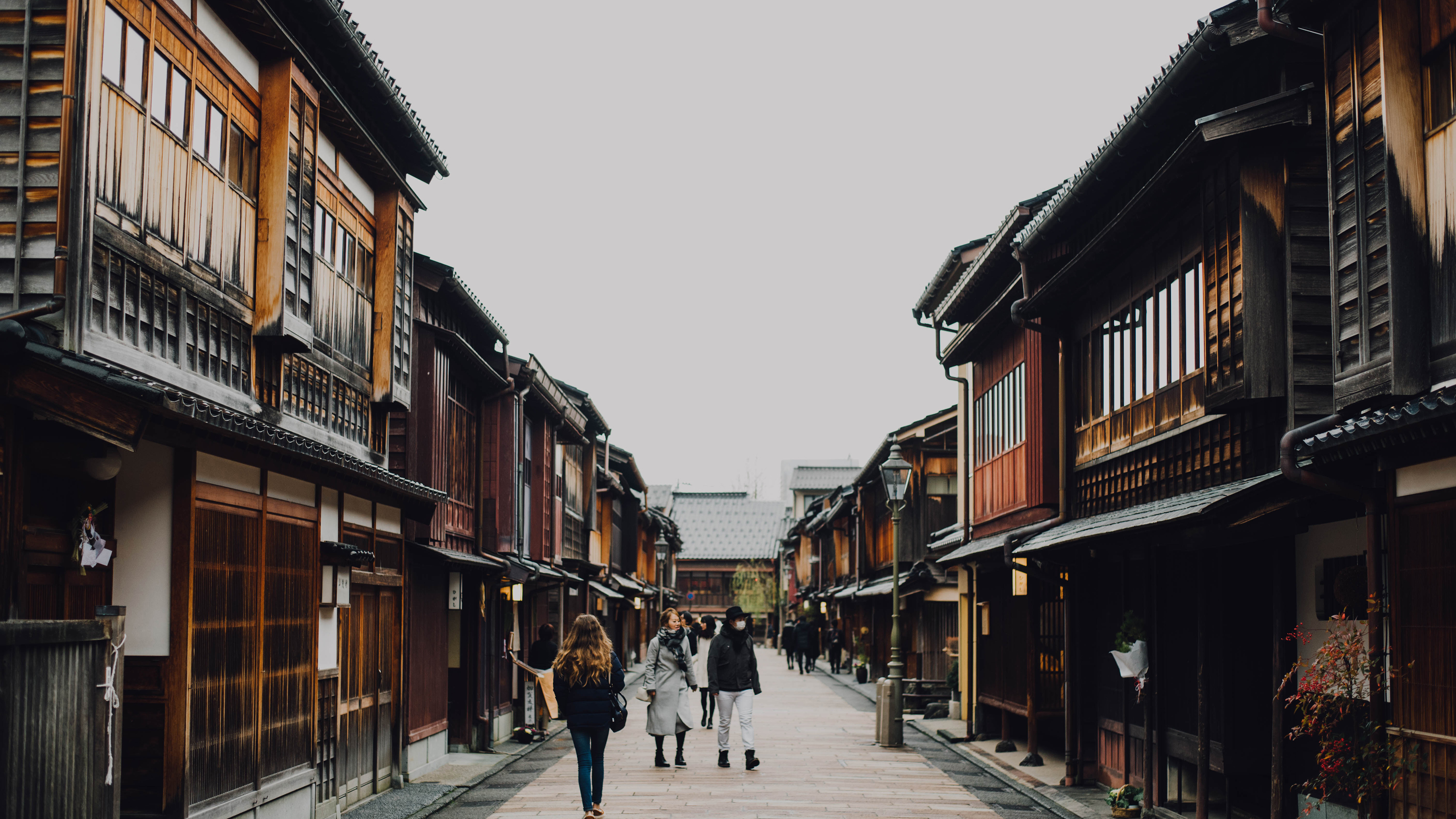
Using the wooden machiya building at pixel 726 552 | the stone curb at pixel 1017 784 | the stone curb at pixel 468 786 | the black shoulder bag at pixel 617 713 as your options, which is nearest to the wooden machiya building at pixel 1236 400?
the stone curb at pixel 1017 784

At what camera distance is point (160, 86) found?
10102 millimetres

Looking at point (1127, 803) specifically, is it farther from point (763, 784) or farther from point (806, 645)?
point (806, 645)

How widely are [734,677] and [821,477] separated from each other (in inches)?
3059

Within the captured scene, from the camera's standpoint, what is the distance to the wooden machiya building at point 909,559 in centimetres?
3028

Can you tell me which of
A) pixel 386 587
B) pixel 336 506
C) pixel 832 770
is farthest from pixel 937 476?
pixel 336 506

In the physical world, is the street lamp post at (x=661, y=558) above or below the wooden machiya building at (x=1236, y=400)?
below

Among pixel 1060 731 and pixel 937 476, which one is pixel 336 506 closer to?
pixel 1060 731

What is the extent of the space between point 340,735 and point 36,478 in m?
6.90

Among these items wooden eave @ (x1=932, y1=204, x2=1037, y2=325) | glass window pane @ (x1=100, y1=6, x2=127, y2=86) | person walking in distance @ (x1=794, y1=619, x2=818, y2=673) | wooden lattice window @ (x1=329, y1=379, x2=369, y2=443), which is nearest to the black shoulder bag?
wooden lattice window @ (x1=329, y1=379, x2=369, y2=443)

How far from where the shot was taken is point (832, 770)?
18344 mm

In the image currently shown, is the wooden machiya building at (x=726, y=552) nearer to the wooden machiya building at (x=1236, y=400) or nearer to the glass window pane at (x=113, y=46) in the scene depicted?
the wooden machiya building at (x=1236, y=400)

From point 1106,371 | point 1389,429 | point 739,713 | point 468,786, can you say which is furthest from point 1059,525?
point 1389,429

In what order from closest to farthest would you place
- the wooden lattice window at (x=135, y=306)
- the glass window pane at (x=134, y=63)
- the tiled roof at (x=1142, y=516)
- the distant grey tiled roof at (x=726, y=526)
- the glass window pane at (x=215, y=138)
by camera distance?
the wooden lattice window at (x=135, y=306)
the glass window pane at (x=134, y=63)
the tiled roof at (x=1142, y=516)
the glass window pane at (x=215, y=138)
the distant grey tiled roof at (x=726, y=526)

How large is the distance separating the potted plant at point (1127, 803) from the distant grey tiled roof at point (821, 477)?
259 ft
